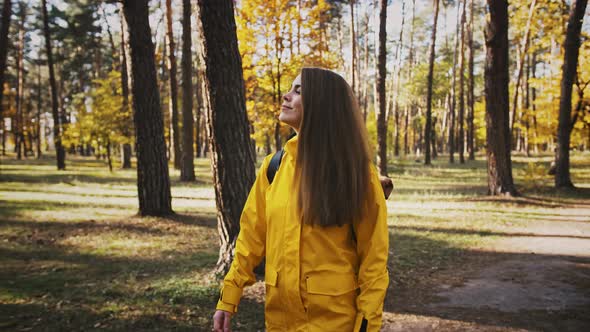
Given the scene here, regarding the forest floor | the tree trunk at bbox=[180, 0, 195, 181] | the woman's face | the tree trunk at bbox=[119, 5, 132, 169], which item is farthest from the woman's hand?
the tree trunk at bbox=[119, 5, 132, 169]

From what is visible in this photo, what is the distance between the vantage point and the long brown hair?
1.97 m

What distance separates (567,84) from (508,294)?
39.5ft

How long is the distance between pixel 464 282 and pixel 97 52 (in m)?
37.0

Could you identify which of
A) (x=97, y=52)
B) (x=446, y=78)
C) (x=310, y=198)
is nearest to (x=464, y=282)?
(x=310, y=198)

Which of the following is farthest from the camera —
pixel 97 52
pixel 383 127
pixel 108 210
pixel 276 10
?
pixel 97 52

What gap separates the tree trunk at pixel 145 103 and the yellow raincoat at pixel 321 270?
792 centimetres

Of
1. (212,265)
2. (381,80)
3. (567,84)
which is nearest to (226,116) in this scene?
(212,265)

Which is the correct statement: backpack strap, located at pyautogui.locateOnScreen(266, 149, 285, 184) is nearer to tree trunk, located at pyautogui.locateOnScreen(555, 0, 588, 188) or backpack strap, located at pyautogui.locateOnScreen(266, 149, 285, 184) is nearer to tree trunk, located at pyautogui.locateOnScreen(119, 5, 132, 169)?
tree trunk, located at pyautogui.locateOnScreen(555, 0, 588, 188)

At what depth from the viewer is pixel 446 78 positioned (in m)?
Result: 36.6

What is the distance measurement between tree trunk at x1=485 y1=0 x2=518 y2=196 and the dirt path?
16.6 feet

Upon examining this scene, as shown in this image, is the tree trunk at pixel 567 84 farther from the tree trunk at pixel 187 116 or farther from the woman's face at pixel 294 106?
the woman's face at pixel 294 106

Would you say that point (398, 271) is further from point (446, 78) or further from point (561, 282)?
point (446, 78)

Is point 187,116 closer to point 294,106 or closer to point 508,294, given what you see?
point 508,294

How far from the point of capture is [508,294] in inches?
216
